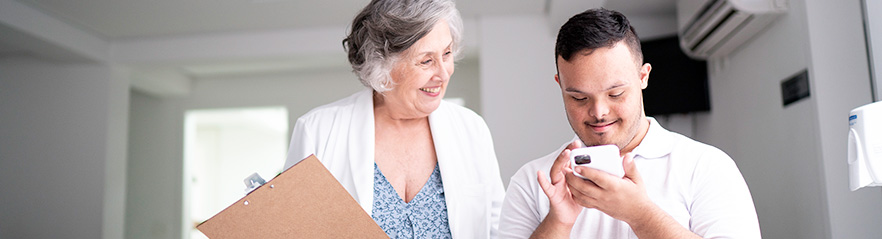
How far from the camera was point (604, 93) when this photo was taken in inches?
46.1

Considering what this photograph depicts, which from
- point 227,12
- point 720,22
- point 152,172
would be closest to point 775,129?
point 720,22

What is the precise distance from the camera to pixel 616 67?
1168 millimetres

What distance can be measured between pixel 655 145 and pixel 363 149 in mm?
828

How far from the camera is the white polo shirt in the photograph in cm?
106

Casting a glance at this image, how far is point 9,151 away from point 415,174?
203 inches

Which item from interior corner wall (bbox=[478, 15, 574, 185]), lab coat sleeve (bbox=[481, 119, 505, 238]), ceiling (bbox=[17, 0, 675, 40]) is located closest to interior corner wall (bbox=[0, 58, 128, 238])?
ceiling (bbox=[17, 0, 675, 40])

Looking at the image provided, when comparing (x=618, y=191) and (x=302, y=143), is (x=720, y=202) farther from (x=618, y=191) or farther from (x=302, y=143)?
(x=302, y=143)

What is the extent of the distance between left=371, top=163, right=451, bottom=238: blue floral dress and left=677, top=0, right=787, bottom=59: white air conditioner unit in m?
2.15

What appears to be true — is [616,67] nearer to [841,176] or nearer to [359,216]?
[359,216]

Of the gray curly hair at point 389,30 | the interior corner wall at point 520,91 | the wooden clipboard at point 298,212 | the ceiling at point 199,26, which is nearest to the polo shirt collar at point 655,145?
the wooden clipboard at point 298,212

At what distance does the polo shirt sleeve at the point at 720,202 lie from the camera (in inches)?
41.2

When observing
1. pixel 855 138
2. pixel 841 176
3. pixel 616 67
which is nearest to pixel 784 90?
pixel 841 176

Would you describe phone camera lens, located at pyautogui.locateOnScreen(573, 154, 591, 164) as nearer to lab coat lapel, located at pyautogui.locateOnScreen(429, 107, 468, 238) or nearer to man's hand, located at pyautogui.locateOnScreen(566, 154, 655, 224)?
man's hand, located at pyautogui.locateOnScreen(566, 154, 655, 224)

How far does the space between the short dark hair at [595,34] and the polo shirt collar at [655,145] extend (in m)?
0.15
